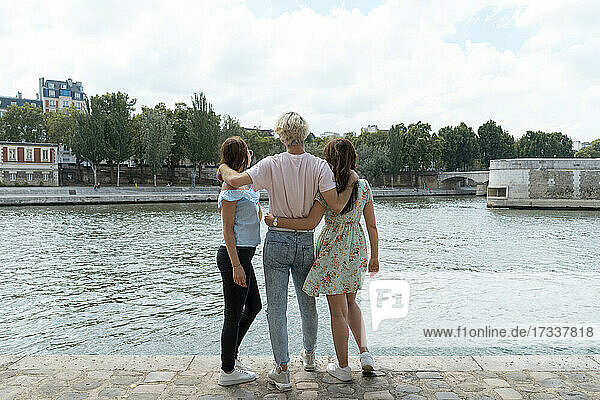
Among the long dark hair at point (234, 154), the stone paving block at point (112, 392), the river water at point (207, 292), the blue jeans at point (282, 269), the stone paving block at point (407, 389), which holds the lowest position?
the river water at point (207, 292)

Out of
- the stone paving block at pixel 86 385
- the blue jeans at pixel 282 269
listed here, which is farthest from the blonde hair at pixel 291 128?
the stone paving block at pixel 86 385

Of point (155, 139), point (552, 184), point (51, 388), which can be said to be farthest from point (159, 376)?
point (155, 139)

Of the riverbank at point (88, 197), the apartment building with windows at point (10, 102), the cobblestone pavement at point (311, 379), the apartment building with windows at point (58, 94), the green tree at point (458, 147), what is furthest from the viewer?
the apartment building with windows at point (58, 94)

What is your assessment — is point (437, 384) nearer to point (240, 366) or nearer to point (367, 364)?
point (367, 364)

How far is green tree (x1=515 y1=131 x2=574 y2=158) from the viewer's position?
9294 centimetres

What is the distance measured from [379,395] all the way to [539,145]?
101 meters

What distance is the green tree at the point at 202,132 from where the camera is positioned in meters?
54.5

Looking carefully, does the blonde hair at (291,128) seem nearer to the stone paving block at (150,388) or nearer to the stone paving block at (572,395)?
the stone paving block at (150,388)

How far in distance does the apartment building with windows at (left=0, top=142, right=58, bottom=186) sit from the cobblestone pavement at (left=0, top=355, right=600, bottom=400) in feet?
175

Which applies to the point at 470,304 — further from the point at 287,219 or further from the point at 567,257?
the point at 567,257

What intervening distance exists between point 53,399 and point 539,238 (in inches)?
783

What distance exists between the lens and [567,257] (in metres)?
14.6

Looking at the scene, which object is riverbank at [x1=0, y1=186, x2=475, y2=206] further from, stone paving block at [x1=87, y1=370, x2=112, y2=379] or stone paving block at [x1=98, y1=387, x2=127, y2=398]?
stone paving block at [x1=98, y1=387, x2=127, y2=398]

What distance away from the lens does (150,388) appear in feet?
11.9
